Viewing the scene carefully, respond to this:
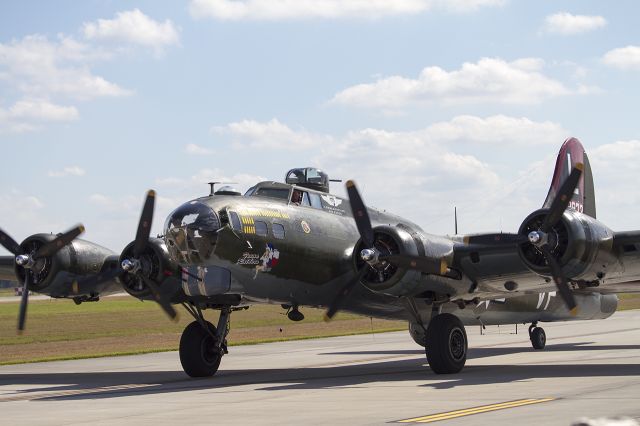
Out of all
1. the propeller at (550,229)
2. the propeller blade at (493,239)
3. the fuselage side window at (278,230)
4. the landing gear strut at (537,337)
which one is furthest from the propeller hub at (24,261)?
the landing gear strut at (537,337)

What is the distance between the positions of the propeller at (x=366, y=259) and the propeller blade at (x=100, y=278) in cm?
526

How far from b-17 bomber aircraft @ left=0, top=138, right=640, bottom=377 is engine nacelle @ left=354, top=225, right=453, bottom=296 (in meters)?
0.03

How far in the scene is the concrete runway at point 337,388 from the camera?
47.9ft

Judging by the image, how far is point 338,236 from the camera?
24125 millimetres

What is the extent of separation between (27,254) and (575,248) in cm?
1355

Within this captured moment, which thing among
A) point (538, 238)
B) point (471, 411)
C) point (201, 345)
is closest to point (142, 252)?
point (201, 345)

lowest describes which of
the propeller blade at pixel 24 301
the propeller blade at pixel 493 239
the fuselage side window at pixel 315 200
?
the propeller blade at pixel 24 301

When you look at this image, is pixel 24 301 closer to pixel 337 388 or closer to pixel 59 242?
pixel 59 242

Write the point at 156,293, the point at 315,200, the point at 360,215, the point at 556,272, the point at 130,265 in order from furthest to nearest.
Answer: the point at 315,200 < the point at 156,293 < the point at 130,265 < the point at 360,215 < the point at 556,272

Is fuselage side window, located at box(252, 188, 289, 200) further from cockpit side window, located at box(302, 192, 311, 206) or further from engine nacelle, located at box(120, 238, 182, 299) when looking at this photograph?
engine nacelle, located at box(120, 238, 182, 299)

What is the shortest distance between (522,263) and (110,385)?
32.0ft

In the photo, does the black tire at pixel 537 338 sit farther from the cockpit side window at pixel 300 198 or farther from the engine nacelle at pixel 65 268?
the engine nacelle at pixel 65 268

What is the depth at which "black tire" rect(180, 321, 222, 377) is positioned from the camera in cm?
2388

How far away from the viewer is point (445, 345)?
2222cm
